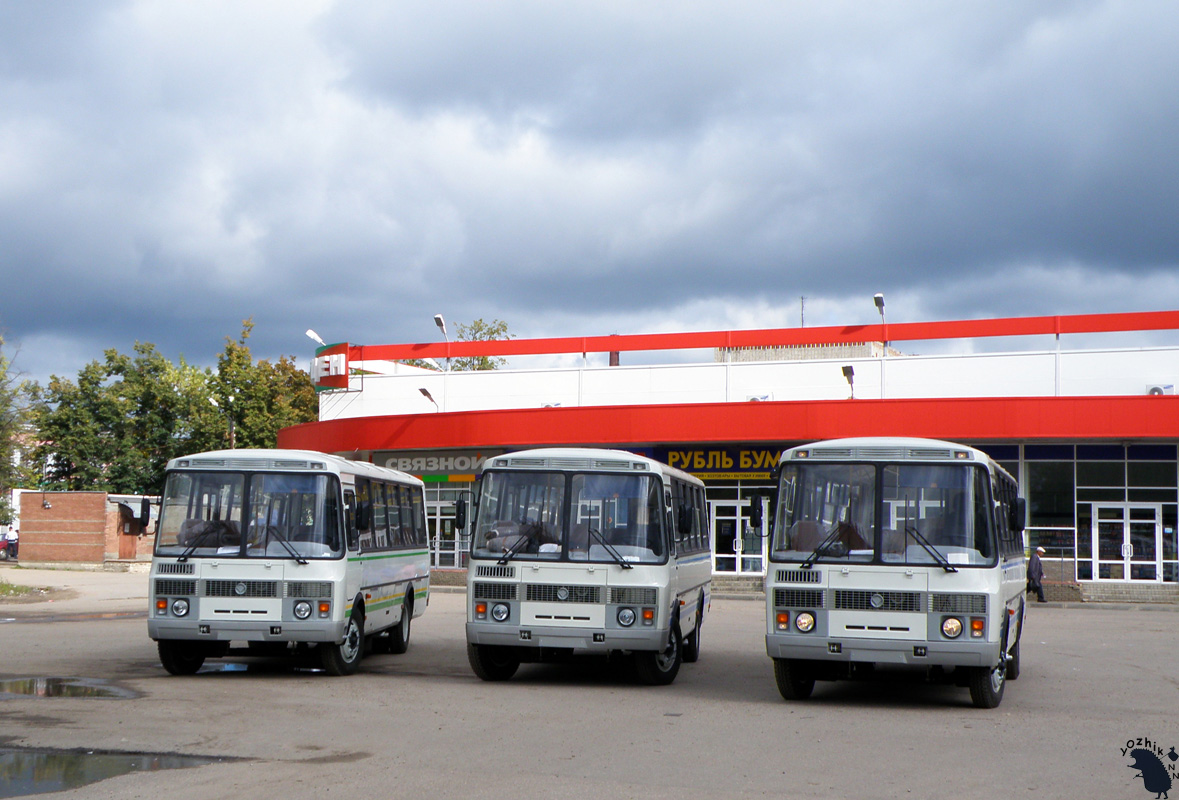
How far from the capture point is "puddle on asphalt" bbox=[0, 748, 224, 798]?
785 centimetres

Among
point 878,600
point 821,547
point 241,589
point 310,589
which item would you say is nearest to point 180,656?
point 241,589

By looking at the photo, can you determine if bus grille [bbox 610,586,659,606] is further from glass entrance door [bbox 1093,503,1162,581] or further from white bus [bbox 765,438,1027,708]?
glass entrance door [bbox 1093,503,1162,581]

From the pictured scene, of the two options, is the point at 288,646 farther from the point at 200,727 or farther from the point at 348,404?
the point at 348,404

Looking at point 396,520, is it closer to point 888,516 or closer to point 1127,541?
point 888,516

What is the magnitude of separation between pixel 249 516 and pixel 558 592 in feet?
11.9

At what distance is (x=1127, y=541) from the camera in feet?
107

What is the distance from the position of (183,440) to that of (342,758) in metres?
57.1

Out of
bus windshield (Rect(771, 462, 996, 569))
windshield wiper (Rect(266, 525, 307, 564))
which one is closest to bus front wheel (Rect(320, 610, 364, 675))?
windshield wiper (Rect(266, 525, 307, 564))

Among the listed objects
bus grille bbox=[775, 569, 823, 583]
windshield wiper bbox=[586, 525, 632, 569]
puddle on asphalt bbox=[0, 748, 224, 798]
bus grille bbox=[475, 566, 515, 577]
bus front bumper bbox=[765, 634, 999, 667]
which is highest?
windshield wiper bbox=[586, 525, 632, 569]

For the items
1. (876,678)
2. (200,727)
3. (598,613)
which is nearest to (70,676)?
(200,727)

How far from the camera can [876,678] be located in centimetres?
1359

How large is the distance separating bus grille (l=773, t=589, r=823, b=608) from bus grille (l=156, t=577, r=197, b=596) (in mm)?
6409

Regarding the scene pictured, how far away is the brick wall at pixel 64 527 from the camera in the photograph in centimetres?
4981

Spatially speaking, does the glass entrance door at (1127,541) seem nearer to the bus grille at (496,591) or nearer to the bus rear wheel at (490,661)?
the bus rear wheel at (490,661)
